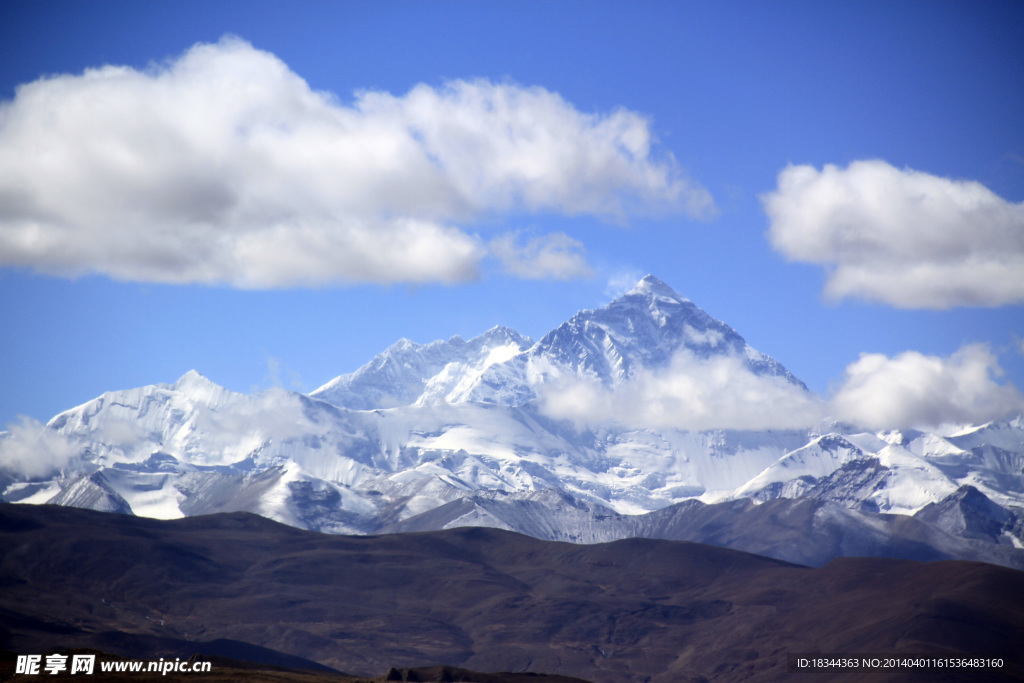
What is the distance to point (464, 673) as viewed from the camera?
489 feet

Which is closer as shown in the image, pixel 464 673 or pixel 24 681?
pixel 24 681

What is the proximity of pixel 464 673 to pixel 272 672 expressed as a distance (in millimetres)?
24985

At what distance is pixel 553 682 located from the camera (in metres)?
152

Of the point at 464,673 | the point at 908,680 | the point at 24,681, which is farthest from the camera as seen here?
the point at 908,680

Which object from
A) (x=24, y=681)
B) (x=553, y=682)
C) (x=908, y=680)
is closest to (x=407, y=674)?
(x=553, y=682)

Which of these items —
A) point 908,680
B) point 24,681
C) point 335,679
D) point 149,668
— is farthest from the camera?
point 908,680

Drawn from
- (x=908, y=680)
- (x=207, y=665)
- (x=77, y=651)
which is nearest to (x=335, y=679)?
(x=207, y=665)

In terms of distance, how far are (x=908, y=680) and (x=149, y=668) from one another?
131 metres

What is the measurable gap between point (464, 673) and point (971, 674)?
96734 mm

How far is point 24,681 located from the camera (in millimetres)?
108750

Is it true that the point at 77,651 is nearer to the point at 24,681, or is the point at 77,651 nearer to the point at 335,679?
the point at 24,681

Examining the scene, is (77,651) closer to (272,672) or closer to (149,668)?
(149,668)

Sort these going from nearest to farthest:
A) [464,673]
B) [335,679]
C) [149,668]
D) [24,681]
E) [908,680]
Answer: [24,681], [149,668], [335,679], [464,673], [908,680]

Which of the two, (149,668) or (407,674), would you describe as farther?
(407,674)
